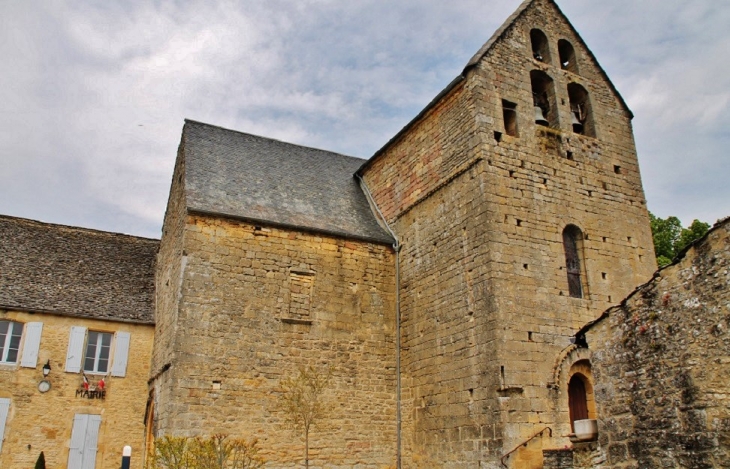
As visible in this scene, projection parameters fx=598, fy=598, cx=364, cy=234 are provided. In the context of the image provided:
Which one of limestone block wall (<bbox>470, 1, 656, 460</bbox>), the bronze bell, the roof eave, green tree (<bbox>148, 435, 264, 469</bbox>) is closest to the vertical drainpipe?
the roof eave

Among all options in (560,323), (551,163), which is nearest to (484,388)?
(560,323)

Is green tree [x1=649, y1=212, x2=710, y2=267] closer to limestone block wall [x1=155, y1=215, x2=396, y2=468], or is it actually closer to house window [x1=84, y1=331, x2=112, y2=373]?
limestone block wall [x1=155, y1=215, x2=396, y2=468]

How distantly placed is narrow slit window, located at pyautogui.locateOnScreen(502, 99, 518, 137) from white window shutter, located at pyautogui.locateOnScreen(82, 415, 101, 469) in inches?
438

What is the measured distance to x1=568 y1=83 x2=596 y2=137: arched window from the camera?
13501 mm

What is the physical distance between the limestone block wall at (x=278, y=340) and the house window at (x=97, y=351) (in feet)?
7.44

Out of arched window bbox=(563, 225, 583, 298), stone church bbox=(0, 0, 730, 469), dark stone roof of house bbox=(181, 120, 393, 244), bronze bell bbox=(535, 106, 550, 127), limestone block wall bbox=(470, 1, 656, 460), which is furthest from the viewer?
dark stone roof of house bbox=(181, 120, 393, 244)

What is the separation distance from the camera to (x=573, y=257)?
12.0 metres

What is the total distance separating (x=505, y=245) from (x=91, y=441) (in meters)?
10.0

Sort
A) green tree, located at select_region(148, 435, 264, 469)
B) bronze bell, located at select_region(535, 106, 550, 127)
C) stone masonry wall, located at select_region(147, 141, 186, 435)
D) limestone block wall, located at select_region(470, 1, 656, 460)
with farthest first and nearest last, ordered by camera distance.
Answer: bronze bell, located at select_region(535, 106, 550, 127) → stone masonry wall, located at select_region(147, 141, 186, 435) → limestone block wall, located at select_region(470, 1, 656, 460) → green tree, located at select_region(148, 435, 264, 469)

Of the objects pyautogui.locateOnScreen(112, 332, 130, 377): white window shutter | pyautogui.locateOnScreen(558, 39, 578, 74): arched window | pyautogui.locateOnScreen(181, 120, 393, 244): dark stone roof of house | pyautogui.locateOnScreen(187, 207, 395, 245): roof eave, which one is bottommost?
pyautogui.locateOnScreen(112, 332, 130, 377): white window shutter

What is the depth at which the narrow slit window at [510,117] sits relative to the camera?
1252 centimetres

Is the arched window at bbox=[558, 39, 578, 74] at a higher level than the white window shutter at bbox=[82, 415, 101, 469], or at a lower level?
higher

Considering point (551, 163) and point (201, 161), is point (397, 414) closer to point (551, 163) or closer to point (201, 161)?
point (551, 163)

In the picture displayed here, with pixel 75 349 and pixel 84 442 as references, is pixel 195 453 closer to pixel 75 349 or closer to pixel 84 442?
pixel 84 442
